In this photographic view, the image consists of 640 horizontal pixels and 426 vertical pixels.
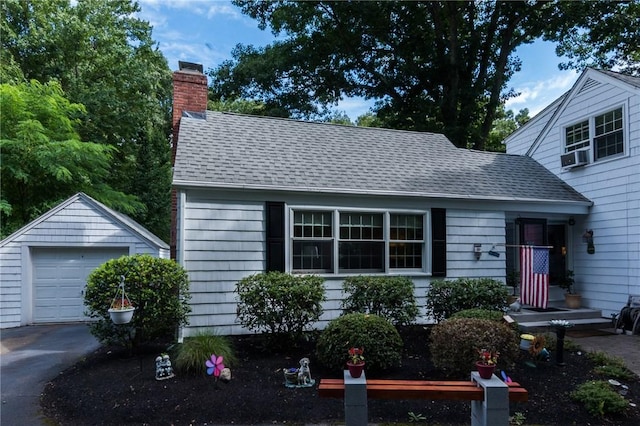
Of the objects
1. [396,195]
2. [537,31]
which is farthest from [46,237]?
[537,31]

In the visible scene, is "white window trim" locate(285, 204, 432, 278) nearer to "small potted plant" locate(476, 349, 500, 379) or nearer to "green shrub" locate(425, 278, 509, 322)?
"green shrub" locate(425, 278, 509, 322)

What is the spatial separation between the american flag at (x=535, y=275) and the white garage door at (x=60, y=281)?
10.1m

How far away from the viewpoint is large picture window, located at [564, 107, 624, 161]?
353 inches

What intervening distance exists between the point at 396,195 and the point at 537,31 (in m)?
16.2

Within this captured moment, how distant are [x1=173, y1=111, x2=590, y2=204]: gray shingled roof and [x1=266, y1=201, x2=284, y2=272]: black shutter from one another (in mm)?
403

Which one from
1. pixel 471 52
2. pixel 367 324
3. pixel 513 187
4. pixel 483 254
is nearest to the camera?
pixel 367 324

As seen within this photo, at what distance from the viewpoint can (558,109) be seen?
10555 mm

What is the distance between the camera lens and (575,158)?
32.4 feet

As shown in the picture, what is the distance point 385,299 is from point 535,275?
12.6 feet

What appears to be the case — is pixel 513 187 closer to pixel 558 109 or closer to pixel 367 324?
pixel 558 109

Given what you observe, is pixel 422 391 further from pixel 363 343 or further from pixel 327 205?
pixel 327 205

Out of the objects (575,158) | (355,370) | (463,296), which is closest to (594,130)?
(575,158)

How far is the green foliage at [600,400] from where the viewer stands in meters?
4.25

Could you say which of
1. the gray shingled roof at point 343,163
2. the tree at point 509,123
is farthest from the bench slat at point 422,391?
the tree at point 509,123
